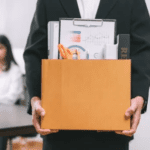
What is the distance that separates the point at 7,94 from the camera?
2.32 m

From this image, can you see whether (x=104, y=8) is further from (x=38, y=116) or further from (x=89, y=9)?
(x=38, y=116)

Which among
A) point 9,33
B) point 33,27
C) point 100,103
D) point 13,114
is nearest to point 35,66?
point 33,27

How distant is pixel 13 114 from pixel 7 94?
47 cm

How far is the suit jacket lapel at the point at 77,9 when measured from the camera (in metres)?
0.70

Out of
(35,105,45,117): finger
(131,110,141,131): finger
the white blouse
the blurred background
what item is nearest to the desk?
the white blouse

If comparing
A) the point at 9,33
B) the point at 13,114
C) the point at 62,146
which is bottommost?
the point at 13,114

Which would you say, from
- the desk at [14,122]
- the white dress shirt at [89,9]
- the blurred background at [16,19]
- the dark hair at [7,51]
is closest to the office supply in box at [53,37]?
the white dress shirt at [89,9]

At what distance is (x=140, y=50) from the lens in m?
0.71

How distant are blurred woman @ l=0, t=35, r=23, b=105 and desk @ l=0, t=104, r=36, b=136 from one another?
228mm

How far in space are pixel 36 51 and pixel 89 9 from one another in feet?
0.77

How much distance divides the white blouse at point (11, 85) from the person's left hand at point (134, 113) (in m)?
1.85

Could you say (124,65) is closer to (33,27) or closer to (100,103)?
(100,103)

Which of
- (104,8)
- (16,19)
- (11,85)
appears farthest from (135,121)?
(16,19)

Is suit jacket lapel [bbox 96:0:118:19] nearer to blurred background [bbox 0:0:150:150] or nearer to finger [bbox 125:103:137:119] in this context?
finger [bbox 125:103:137:119]
